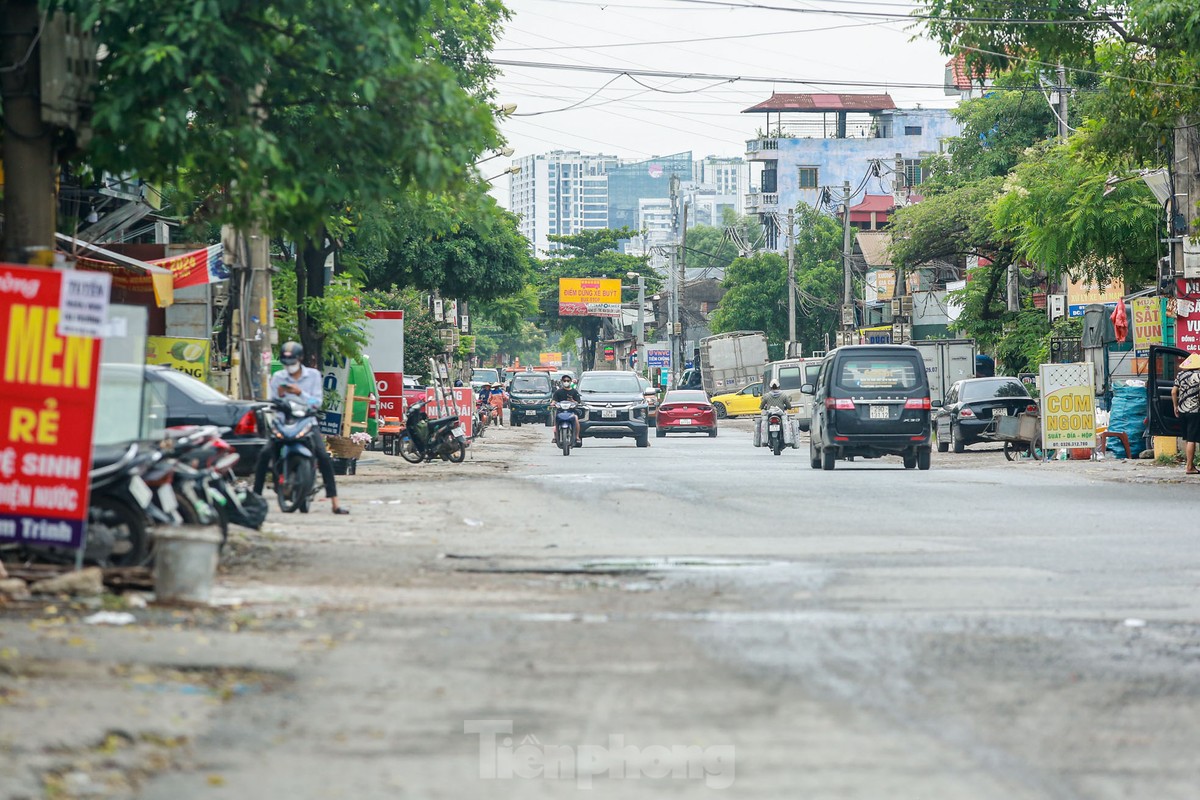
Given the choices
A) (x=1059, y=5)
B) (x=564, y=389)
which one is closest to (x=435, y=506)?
(x=1059, y=5)

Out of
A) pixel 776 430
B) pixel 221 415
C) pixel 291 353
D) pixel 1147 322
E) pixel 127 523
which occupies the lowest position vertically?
pixel 127 523

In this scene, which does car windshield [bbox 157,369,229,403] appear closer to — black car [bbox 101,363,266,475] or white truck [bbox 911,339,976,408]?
black car [bbox 101,363,266,475]

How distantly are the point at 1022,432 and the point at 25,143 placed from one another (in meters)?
23.9

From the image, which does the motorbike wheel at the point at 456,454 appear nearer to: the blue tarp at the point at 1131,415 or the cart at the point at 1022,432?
the cart at the point at 1022,432

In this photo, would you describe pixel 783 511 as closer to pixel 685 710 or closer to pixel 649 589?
pixel 649 589

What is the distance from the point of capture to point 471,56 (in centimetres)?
3750

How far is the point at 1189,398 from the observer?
23.6 meters

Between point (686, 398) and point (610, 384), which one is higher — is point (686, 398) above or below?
above

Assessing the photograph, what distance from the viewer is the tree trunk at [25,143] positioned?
11.7 m

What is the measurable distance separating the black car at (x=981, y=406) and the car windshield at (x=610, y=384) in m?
7.38

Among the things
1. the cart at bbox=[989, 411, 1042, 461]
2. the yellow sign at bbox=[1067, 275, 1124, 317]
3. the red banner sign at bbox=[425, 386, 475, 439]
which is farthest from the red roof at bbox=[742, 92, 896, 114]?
the cart at bbox=[989, 411, 1042, 461]

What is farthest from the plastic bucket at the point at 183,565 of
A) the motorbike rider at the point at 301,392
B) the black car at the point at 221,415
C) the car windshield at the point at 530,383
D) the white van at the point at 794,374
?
the car windshield at the point at 530,383

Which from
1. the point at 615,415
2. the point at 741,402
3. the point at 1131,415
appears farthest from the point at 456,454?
the point at 741,402

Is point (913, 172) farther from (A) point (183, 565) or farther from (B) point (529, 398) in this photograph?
(A) point (183, 565)
